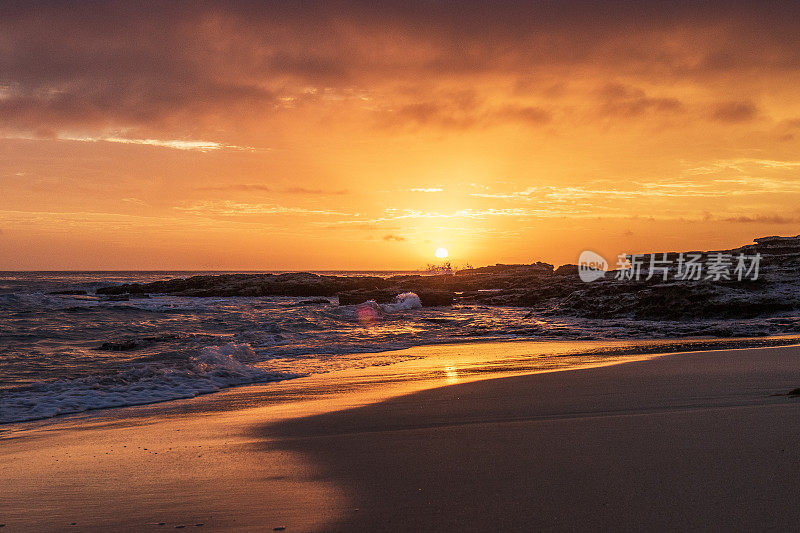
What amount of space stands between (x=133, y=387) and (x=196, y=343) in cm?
782

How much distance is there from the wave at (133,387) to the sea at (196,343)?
2 centimetres

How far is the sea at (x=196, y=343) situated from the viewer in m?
9.84

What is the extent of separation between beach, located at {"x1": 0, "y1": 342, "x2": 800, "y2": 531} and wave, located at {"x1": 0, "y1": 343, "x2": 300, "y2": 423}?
0.77m

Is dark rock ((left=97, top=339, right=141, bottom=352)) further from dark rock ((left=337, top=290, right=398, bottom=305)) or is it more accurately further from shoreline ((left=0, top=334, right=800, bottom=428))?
dark rock ((left=337, top=290, right=398, bottom=305))

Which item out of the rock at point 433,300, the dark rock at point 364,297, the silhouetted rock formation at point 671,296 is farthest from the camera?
the dark rock at point 364,297

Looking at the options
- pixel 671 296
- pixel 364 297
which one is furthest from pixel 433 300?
pixel 671 296

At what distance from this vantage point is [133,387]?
9.86 m

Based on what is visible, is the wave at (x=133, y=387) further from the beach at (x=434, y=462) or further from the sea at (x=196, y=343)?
the beach at (x=434, y=462)

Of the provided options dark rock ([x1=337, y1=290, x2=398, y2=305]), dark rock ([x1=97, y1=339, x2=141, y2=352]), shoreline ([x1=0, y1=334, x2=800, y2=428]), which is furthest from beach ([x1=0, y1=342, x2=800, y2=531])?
dark rock ([x1=337, y1=290, x2=398, y2=305])

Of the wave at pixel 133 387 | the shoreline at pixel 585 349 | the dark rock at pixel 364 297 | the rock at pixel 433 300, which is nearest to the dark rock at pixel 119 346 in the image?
the wave at pixel 133 387

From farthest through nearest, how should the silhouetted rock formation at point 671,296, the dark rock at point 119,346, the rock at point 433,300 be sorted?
1. the rock at point 433,300
2. the silhouetted rock formation at point 671,296
3. the dark rock at point 119,346

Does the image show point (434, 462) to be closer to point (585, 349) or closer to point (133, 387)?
point (133, 387)

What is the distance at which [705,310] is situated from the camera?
23.1 meters

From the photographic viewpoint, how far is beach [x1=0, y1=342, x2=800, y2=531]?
11.0 ft
